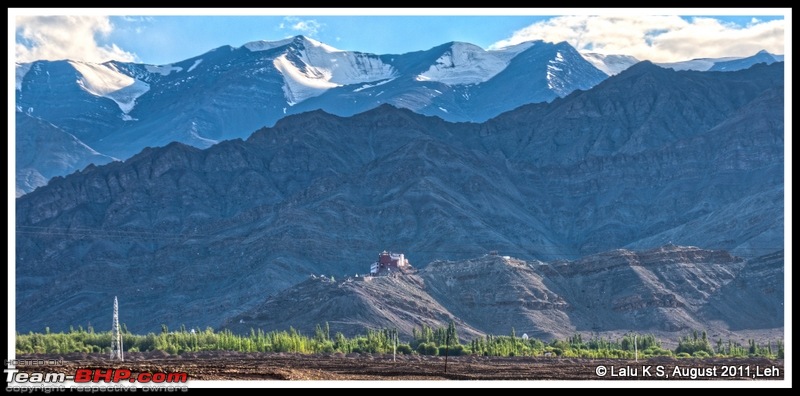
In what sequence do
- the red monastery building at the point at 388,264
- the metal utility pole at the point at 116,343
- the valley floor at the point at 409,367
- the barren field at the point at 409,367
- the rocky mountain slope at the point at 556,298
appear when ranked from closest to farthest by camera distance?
1. the valley floor at the point at 409,367
2. the barren field at the point at 409,367
3. the metal utility pole at the point at 116,343
4. the rocky mountain slope at the point at 556,298
5. the red monastery building at the point at 388,264

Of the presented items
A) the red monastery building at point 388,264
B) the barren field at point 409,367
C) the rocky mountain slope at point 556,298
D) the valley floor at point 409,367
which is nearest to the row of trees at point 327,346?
the valley floor at point 409,367

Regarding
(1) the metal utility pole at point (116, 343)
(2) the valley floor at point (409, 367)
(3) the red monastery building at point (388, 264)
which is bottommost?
(2) the valley floor at point (409, 367)

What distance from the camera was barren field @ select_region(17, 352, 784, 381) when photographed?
203 feet

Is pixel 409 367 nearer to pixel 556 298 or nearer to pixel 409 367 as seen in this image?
pixel 409 367

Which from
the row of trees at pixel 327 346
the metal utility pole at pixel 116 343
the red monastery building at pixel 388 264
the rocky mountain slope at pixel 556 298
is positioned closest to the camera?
the metal utility pole at pixel 116 343

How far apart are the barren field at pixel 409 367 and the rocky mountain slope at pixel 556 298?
42.9 meters

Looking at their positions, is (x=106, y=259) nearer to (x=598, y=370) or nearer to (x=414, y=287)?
(x=414, y=287)

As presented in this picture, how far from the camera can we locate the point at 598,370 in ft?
229

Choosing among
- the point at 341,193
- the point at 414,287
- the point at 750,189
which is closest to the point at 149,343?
the point at 414,287

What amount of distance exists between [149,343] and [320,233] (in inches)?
3101

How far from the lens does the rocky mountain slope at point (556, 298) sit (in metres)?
132

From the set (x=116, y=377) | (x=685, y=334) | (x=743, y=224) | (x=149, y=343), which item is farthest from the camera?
(x=743, y=224)

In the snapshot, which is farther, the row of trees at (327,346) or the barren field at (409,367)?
the row of trees at (327,346)

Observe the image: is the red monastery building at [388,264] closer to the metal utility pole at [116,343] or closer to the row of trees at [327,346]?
the row of trees at [327,346]
